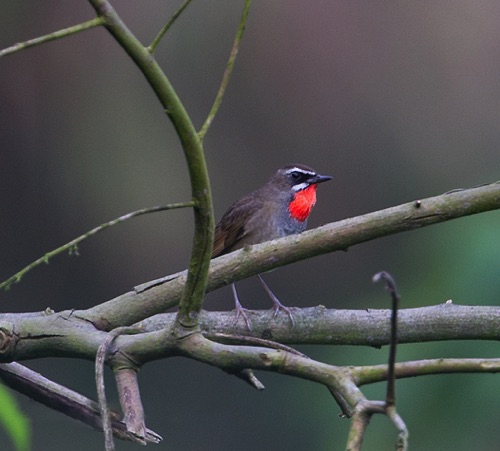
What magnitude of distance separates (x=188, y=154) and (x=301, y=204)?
281 cm

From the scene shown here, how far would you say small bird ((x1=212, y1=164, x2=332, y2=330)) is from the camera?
4.07 meters

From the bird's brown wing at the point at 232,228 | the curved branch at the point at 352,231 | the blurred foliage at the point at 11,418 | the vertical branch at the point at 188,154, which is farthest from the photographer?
the bird's brown wing at the point at 232,228

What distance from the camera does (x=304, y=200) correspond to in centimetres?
422

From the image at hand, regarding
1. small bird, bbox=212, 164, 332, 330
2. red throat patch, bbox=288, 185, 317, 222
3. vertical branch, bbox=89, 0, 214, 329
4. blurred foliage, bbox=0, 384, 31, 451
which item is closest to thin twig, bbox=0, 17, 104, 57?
vertical branch, bbox=89, 0, 214, 329

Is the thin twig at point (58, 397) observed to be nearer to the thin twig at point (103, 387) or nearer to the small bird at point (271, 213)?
the thin twig at point (103, 387)

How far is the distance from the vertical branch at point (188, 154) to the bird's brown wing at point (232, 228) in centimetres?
239

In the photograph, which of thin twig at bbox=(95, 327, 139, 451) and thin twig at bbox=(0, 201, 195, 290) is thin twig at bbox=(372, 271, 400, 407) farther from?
thin twig at bbox=(95, 327, 139, 451)

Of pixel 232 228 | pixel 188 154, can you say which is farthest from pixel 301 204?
pixel 188 154

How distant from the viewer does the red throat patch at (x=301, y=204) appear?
4.18m

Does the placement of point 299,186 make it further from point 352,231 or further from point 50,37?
point 50,37

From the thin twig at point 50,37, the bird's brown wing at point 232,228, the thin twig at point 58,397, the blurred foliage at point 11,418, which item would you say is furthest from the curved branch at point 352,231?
the bird's brown wing at point 232,228

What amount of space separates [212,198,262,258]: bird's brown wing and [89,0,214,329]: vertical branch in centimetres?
239

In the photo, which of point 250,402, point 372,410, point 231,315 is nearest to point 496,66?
point 250,402

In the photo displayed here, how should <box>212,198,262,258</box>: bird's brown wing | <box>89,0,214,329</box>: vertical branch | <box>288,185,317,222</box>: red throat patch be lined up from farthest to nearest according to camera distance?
<box>288,185,317,222</box>: red throat patch < <box>212,198,262,258</box>: bird's brown wing < <box>89,0,214,329</box>: vertical branch
